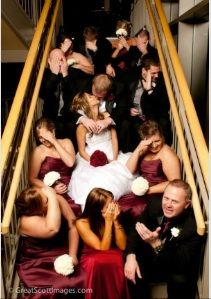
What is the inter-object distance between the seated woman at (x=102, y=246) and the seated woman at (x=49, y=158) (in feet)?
2.20

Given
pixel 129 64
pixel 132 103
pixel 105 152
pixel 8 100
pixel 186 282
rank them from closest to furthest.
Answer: pixel 186 282 → pixel 105 152 → pixel 132 103 → pixel 129 64 → pixel 8 100

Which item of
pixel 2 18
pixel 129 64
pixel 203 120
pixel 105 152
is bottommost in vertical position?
pixel 203 120

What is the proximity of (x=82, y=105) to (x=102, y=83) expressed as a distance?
289 millimetres

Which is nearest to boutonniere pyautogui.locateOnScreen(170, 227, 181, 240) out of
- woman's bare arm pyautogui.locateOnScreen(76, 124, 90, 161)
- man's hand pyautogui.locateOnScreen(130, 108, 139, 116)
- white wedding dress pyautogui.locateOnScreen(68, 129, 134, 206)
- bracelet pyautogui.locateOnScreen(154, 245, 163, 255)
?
bracelet pyautogui.locateOnScreen(154, 245, 163, 255)

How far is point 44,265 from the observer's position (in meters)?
2.78

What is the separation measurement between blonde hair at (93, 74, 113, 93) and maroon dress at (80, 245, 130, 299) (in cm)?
179

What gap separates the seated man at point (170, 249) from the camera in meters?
2.62

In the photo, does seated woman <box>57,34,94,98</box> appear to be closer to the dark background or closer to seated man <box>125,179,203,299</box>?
seated man <box>125,179,203,299</box>

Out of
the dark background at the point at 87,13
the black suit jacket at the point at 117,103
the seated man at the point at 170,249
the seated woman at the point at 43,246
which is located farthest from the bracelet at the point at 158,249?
the dark background at the point at 87,13

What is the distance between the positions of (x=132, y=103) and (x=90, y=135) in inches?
27.8

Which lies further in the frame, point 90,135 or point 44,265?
point 90,135

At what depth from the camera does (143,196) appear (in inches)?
133

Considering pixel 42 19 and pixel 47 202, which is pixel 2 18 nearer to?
pixel 42 19

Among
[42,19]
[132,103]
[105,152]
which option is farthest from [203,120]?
[42,19]
